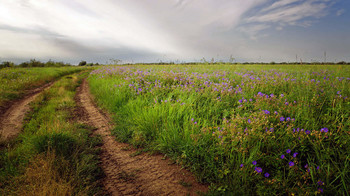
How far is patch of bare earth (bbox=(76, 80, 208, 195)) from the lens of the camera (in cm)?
216

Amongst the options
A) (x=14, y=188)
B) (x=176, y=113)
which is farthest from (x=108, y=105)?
(x=14, y=188)

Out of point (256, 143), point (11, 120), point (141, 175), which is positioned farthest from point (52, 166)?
point (11, 120)

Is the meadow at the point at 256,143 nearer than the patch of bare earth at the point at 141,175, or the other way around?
the meadow at the point at 256,143

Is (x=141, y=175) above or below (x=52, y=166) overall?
below

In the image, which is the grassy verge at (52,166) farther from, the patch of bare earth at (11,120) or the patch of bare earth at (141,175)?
the patch of bare earth at (11,120)

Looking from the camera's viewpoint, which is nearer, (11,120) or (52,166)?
(52,166)

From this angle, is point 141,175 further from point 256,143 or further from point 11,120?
point 11,120

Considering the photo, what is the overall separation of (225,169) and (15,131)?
5259 mm

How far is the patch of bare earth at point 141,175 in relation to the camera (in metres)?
2.16

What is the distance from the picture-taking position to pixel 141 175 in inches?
97.0

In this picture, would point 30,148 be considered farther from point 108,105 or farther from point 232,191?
point 232,191

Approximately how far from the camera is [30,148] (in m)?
2.82

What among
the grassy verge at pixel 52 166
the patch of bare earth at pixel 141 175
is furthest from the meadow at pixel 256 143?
the grassy verge at pixel 52 166

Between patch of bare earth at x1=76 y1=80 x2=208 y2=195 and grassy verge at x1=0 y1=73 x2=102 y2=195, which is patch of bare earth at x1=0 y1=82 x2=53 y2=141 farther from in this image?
patch of bare earth at x1=76 y1=80 x2=208 y2=195
